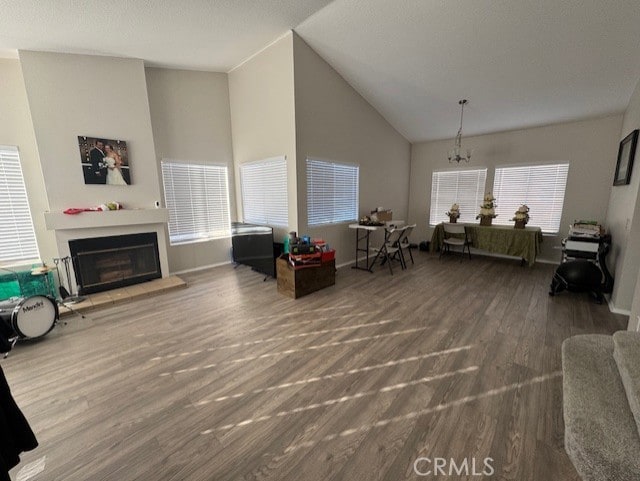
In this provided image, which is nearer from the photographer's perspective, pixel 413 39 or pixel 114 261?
pixel 413 39

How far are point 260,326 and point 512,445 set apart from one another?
2162mm

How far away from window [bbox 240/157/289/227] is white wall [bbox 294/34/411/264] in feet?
1.21

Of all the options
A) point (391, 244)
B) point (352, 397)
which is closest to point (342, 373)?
point (352, 397)

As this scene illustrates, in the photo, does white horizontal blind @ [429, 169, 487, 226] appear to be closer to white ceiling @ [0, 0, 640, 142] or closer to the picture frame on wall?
white ceiling @ [0, 0, 640, 142]

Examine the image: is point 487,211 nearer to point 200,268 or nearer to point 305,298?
point 305,298

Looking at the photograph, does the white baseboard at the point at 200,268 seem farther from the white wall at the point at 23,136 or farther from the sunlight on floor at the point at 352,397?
the sunlight on floor at the point at 352,397

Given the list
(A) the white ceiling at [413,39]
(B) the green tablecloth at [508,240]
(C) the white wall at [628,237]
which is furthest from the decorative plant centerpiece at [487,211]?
(C) the white wall at [628,237]

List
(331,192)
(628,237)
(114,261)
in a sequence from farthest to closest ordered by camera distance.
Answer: (331,192)
(114,261)
(628,237)

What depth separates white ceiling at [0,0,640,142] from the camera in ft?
8.53

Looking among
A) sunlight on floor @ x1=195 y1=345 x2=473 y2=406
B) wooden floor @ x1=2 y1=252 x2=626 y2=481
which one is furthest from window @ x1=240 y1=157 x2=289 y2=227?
sunlight on floor @ x1=195 y1=345 x2=473 y2=406

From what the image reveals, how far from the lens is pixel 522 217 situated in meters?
4.89

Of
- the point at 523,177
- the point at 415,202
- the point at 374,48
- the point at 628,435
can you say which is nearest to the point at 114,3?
the point at 374,48

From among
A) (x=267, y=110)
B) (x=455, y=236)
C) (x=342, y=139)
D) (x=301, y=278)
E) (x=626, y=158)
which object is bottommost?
(x=301, y=278)

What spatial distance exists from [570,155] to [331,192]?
4377 millimetres
